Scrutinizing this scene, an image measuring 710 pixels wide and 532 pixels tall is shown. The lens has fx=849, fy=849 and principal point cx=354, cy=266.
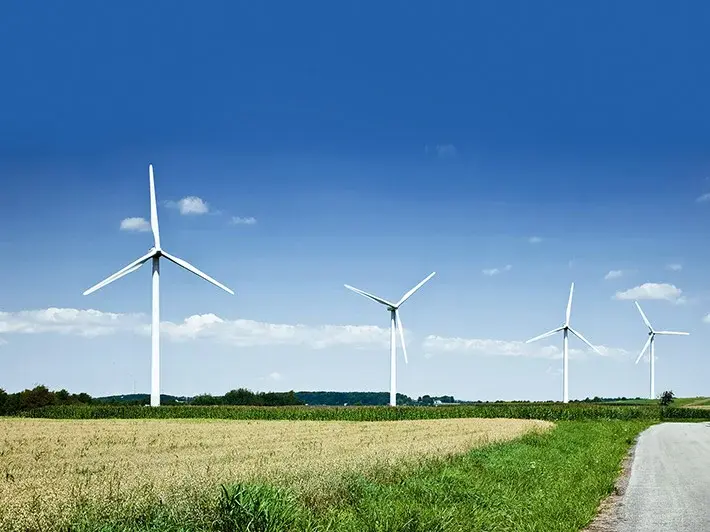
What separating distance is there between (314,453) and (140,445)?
32.2 ft

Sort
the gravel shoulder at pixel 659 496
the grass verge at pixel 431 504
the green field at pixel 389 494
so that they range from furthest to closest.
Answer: the gravel shoulder at pixel 659 496
the green field at pixel 389 494
the grass verge at pixel 431 504

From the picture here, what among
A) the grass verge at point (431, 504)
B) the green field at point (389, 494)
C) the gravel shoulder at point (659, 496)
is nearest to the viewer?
the grass verge at point (431, 504)

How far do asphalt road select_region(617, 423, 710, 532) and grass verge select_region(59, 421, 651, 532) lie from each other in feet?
2.56

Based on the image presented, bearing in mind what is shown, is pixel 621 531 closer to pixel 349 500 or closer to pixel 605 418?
pixel 349 500

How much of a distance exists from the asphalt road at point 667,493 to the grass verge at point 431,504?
0.78 meters

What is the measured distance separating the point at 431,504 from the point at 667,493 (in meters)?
9.07

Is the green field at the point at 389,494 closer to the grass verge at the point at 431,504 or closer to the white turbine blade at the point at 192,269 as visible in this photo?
the grass verge at the point at 431,504

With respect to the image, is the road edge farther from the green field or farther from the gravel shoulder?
the green field

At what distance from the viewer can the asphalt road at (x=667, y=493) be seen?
15852 millimetres

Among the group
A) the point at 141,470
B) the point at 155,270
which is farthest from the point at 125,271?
the point at 141,470

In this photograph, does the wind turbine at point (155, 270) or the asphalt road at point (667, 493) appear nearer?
the asphalt road at point (667, 493)

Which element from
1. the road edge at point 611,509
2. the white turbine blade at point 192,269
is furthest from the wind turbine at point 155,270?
the road edge at point 611,509

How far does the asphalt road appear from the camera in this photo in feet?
52.0

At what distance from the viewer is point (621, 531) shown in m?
15.0
